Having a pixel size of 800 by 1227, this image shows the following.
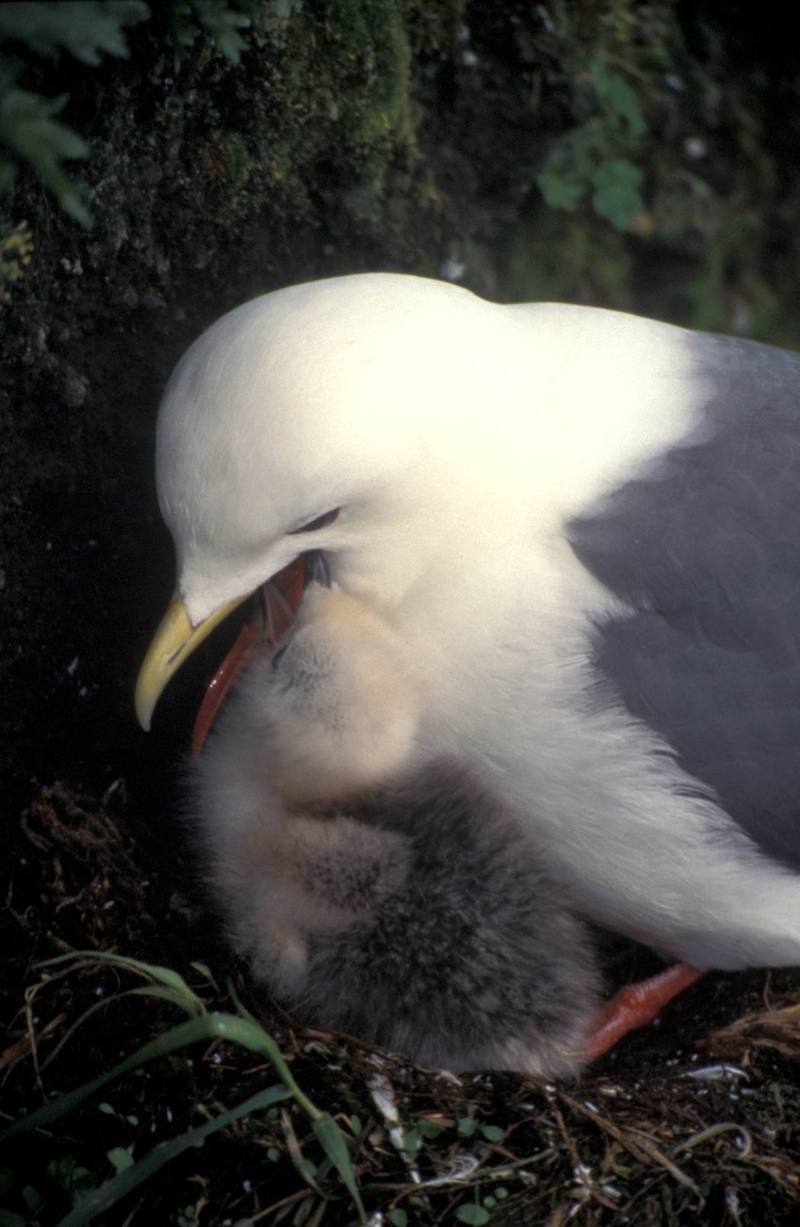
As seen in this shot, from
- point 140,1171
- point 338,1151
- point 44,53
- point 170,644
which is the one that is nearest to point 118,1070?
point 140,1171

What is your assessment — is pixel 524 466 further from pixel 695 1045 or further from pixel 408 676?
pixel 695 1045

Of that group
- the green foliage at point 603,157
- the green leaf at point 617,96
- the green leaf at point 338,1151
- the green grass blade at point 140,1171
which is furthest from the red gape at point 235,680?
the green leaf at point 617,96

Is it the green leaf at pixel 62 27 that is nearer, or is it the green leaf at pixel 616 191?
the green leaf at pixel 62 27

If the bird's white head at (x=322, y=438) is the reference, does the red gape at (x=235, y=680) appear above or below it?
below

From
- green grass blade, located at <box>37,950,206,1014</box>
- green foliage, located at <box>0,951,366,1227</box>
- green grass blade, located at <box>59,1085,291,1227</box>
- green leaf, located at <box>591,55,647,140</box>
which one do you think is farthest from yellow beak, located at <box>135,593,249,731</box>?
green leaf, located at <box>591,55,647,140</box>

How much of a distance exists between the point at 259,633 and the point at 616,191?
2.24 metres

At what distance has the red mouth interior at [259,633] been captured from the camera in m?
2.89

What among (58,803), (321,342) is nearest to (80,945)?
(58,803)

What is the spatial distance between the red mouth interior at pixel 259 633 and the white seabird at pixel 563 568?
154 mm

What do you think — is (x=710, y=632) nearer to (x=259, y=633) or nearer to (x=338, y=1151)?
(x=259, y=633)

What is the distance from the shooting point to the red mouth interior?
2.89 meters

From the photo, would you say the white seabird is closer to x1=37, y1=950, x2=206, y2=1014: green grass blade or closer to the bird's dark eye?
the bird's dark eye

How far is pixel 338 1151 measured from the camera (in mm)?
2266

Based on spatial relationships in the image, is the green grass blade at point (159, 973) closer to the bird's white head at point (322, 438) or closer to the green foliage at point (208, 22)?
the bird's white head at point (322, 438)
